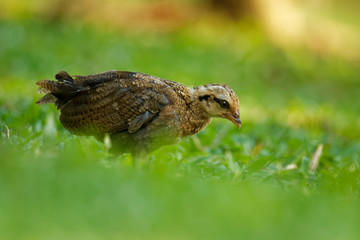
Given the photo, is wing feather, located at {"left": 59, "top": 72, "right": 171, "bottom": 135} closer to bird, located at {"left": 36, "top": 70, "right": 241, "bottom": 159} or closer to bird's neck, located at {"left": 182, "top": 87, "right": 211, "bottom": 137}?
bird, located at {"left": 36, "top": 70, "right": 241, "bottom": 159}

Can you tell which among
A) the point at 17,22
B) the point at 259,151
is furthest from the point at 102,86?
the point at 17,22

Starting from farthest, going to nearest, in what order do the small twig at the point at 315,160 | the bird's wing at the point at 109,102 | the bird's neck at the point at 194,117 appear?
the small twig at the point at 315,160, the bird's neck at the point at 194,117, the bird's wing at the point at 109,102

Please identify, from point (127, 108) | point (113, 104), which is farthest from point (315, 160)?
point (113, 104)

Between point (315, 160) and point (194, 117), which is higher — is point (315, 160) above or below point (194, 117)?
above

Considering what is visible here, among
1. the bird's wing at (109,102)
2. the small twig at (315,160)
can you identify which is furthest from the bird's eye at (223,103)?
the small twig at (315,160)

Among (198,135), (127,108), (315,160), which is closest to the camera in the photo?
(127,108)

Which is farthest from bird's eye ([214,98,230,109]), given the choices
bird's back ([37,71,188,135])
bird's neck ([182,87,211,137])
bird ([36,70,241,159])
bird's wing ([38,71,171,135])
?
bird's wing ([38,71,171,135])

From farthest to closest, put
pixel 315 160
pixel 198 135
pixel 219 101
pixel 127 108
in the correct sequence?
pixel 198 135, pixel 315 160, pixel 219 101, pixel 127 108

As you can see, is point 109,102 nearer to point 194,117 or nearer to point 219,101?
point 194,117

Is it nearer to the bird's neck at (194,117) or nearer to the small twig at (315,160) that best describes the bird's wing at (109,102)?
the bird's neck at (194,117)
